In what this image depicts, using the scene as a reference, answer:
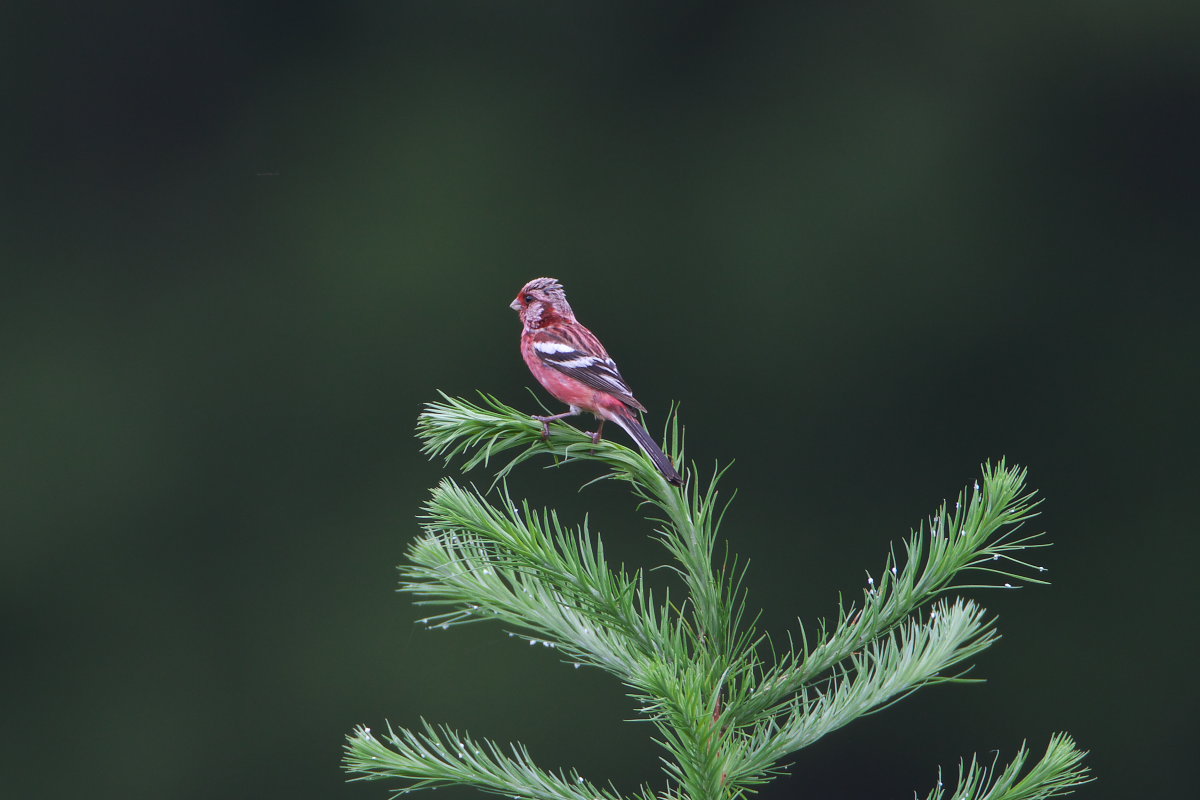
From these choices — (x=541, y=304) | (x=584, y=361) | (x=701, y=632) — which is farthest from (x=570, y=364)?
(x=701, y=632)

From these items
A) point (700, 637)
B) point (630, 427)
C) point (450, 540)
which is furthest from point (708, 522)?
point (630, 427)

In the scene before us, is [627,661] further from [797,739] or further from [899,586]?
[899,586]

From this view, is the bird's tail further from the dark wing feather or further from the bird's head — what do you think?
the bird's head

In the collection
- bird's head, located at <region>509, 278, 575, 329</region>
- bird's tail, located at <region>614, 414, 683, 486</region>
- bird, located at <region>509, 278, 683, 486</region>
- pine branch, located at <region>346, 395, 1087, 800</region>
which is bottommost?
pine branch, located at <region>346, 395, 1087, 800</region>

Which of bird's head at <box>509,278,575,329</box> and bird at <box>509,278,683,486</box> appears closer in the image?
bird at <box>509,278,683,486</box>

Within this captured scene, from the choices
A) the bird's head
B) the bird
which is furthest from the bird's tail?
the bird's head

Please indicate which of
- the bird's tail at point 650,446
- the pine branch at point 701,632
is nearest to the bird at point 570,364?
the bird's tail at point 650,446

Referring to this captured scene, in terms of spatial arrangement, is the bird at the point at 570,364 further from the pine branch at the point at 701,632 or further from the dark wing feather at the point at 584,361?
the pine branch at the point at 701,632
